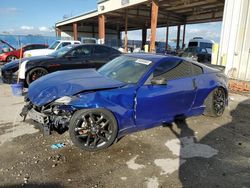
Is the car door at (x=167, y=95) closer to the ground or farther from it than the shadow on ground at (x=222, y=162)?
farther from it

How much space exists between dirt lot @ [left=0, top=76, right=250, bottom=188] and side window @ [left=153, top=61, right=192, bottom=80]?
1064 mm

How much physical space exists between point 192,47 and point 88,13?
36.3 ft

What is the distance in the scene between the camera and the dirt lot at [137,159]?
3.00 m

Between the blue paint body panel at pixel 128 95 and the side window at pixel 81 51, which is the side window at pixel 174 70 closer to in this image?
the blue paint body panel at pixel 128 95

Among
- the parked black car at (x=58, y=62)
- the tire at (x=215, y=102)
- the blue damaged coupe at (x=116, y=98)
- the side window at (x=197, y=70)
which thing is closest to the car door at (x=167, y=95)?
the blue damaged coupe at (x=116, y=98)

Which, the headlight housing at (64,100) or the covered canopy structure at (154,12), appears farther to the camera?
the covered canopy structure at (154,12)

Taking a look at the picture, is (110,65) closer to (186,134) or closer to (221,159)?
(186,134)

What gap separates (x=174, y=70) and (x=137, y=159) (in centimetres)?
187

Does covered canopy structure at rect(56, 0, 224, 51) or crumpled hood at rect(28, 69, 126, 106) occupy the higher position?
covered canopy structure at rect(56, 0, 224, 51)

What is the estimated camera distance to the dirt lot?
9.84 ft

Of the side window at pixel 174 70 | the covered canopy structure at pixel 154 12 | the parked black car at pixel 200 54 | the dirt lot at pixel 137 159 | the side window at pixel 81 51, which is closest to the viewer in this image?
the dirt lot at pixel 137 159

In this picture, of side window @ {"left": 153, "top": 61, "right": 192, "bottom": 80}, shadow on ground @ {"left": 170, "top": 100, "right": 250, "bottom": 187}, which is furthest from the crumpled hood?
shadow on ground @ {"left": 170, "top": 100, "right": 250, "bottom": 187}

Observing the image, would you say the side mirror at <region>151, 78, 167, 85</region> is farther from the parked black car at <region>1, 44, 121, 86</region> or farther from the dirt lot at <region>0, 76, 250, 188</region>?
the parked black car at <region>1, 44, 121, 86</region>

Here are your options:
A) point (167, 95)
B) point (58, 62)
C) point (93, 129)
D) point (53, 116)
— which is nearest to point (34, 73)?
point (58, 62)
